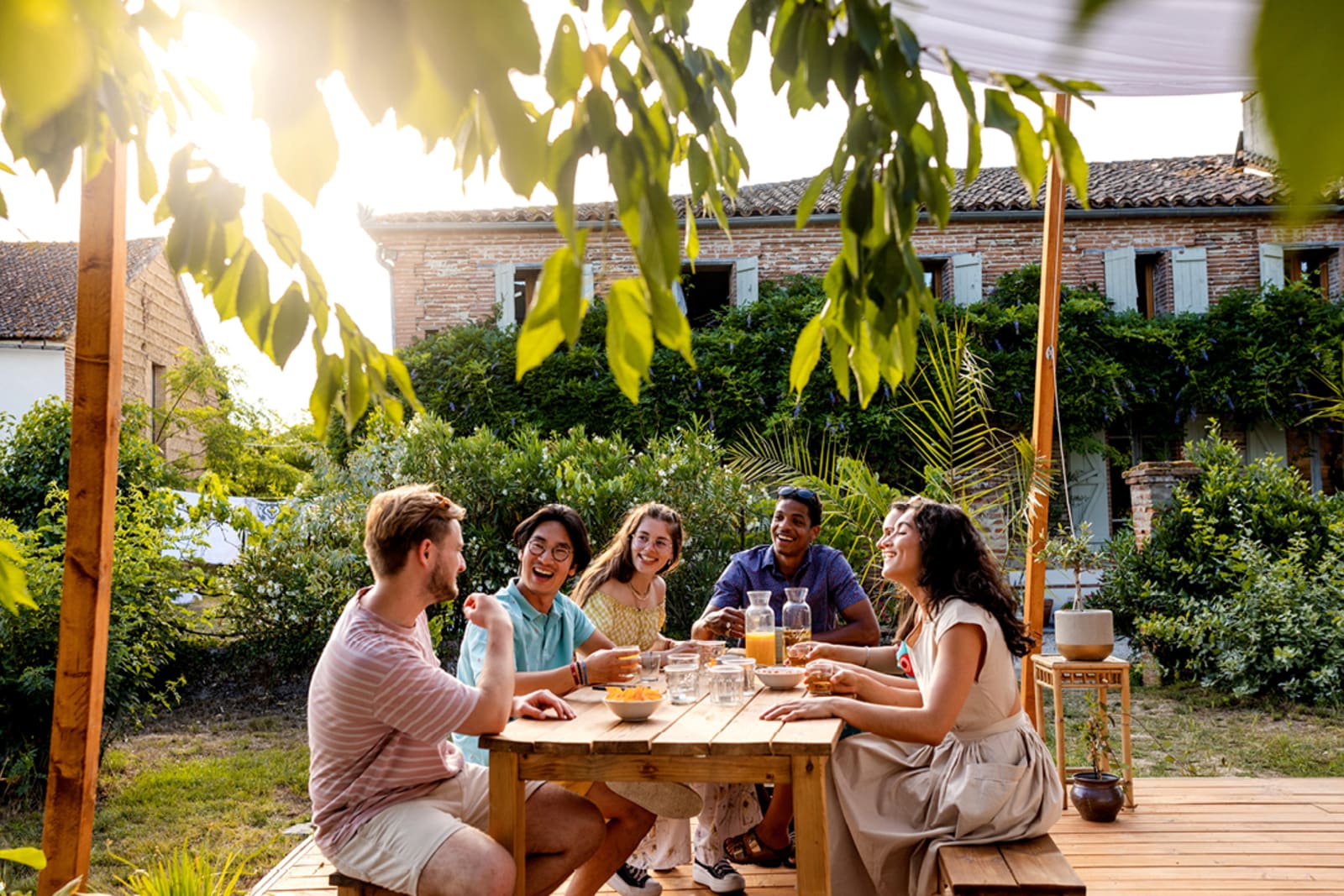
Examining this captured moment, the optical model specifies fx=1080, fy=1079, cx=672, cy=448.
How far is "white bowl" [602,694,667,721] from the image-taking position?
2.79 m

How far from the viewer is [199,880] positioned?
3.13m

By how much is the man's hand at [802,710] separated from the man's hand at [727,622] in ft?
5.22

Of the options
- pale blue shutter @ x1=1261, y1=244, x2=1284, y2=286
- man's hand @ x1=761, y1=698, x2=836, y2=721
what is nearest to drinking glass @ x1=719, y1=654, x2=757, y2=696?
man's hand @ x1=761, y1=698, x2=836, y2=721

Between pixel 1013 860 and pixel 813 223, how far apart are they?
10926 mm

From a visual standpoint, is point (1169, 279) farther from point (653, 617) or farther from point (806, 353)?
point (806, 353)

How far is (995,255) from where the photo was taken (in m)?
13.2

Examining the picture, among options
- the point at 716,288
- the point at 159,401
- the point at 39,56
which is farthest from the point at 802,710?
the point at 159,401

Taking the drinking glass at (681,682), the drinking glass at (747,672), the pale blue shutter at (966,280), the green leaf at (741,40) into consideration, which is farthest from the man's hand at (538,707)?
the pale blue shutter at (966,280)

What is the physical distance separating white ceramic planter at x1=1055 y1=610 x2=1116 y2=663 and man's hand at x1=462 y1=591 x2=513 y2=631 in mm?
2755

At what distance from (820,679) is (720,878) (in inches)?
35.2

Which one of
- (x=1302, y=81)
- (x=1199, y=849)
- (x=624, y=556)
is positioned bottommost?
(x=1199, y=849)

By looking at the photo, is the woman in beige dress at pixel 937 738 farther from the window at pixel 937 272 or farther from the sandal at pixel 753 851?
the window at pixel 937 272

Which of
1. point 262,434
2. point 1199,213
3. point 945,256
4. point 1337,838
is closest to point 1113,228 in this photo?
point 1199,213

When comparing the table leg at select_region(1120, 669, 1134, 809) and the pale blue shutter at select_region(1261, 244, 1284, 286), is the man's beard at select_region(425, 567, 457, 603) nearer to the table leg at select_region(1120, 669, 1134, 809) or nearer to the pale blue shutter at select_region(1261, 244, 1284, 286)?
the table leg at select_region(1120, 669, 1134, 809)
